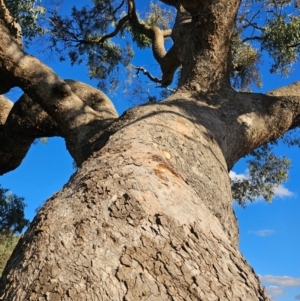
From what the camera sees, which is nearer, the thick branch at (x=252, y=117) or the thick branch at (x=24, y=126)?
the thick branch at (x=252, y=117)

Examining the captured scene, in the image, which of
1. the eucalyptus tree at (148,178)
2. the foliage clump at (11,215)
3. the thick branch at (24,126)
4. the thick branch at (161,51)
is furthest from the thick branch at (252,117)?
the foliage clump at (11,215)

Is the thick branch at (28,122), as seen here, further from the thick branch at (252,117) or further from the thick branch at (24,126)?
the thick branch at (252,117)

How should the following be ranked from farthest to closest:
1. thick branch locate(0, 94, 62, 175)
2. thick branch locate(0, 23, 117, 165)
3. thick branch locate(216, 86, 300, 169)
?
thick branch locate(0, 94, 62, 175)
thick branch locate(0, 23, 117, 165)
thick branch locate(216, 86, 300, 169)

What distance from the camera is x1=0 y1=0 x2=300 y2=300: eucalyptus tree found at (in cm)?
145

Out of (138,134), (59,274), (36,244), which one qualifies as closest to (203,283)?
(59,274)

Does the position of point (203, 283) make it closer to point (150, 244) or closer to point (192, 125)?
point (150, 244)

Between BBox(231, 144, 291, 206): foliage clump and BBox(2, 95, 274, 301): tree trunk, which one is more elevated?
BBox(231, 144, 291, 206): foliage clump

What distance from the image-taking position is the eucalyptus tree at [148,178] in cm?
145

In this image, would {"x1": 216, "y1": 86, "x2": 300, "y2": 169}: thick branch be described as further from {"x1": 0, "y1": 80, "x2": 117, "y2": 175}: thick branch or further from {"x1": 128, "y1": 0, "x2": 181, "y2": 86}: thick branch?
{"x1": 128, "y1": 0, "x2": 181, "y2": 86}: thick branch

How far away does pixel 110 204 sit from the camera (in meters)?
1.74

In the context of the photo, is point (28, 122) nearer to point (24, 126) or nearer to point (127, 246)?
point (24, 126)

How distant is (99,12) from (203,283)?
8.36 metres

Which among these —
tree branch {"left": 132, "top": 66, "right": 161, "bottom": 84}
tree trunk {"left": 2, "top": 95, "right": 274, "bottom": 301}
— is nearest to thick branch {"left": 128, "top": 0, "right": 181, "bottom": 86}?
tree branch {"left": 132, "top": 66, "right": 161, "bottom": 84}

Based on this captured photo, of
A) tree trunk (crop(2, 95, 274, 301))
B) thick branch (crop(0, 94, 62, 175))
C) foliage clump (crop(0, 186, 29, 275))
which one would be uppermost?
foliage clump (crop(0, 186, 29, 275))
